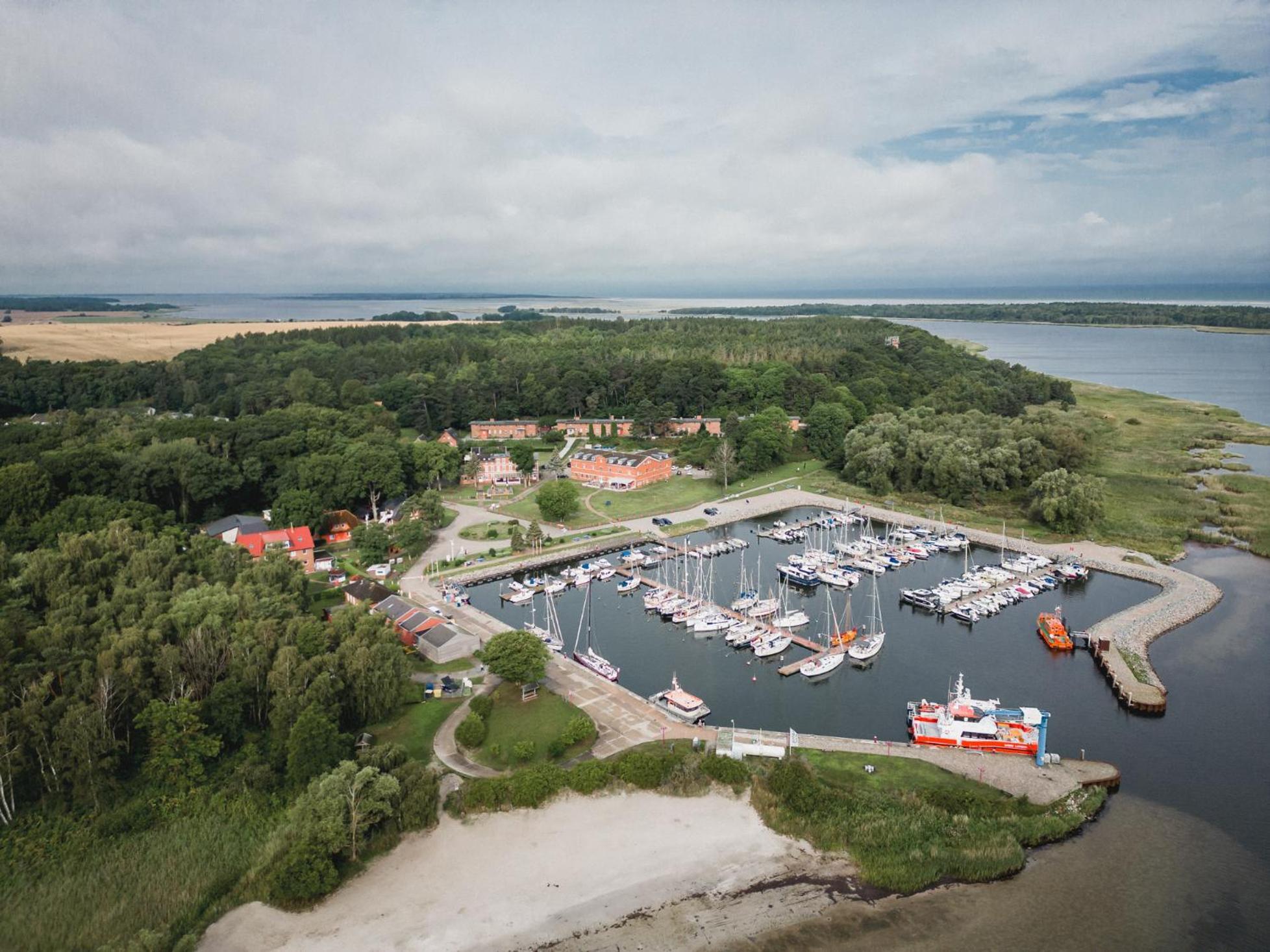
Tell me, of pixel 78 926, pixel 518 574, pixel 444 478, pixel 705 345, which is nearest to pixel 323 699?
pixel 78 926

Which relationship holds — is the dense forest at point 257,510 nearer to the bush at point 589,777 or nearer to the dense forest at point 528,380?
the dense forest at point 528,380

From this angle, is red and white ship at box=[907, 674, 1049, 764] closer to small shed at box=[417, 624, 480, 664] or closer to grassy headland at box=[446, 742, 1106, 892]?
grassy headland at box=[446, 742, 1106, 892]

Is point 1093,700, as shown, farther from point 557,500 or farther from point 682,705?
point 557,500

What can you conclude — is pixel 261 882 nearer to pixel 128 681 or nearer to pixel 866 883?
pixel 128 681

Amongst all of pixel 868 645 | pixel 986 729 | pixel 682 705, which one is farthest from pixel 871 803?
pixel 868 645

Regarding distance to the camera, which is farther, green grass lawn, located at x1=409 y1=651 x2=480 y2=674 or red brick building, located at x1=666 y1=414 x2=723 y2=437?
red brick building, located at x1=666 y1=414 x2=723 y2=437

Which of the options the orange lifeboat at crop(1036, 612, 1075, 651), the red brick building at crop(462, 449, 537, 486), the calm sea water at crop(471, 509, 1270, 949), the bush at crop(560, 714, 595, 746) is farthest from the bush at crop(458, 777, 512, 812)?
the red brick building at crop(462, 449, 537, 486)
